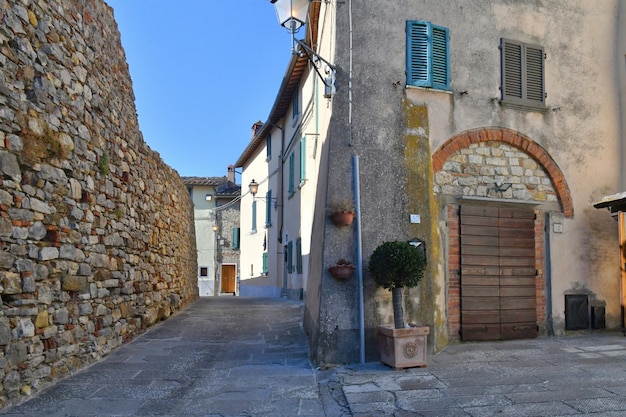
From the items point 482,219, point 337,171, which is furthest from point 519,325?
point 337,171

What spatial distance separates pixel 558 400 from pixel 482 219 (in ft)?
11.2

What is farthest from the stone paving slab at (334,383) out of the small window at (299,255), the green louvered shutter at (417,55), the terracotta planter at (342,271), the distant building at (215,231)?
the distant building at (215,231)

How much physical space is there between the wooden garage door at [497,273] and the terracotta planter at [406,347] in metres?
1.62

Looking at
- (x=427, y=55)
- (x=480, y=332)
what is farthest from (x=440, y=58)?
(x=480, y=332)

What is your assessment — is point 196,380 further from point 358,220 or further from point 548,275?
point 548,275

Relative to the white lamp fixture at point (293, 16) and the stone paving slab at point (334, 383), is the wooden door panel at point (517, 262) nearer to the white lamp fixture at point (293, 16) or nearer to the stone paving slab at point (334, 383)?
the stone paving slab at point (334, 383)

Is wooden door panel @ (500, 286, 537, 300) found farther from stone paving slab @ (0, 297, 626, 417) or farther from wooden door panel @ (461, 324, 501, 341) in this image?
stone paving slab @ (0, 297, 626, 417)

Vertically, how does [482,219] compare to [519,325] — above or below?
above

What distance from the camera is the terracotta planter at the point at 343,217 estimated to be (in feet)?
22.3

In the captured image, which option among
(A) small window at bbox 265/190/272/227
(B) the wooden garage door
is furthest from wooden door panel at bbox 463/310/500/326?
(A) small window at bbox 265/190/272/227

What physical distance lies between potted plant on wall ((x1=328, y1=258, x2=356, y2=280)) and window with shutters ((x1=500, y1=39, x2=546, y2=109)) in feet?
12.2

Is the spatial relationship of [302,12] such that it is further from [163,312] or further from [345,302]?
[163,312]

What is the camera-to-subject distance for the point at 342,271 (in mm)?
6695

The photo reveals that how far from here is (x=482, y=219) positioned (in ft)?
26.5
